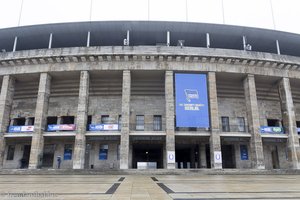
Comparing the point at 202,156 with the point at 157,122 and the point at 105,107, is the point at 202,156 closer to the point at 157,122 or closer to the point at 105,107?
the point at 157,122

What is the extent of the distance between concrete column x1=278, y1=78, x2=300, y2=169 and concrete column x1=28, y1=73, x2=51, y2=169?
24.8 metres

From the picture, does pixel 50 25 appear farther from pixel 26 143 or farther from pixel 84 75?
pixel 26 143

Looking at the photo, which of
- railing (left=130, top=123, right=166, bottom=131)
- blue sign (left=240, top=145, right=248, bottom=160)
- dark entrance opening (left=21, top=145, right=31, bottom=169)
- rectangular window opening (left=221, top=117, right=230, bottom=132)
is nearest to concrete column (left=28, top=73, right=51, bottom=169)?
dark entrance opening (left=21, top=145, right=31, bottom=169)

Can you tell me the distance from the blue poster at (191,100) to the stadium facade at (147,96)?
0.33 ft

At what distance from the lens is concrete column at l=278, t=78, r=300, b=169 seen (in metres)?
22.1

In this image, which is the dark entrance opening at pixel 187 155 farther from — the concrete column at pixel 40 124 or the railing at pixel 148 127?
the concrete column at pixel 40 124

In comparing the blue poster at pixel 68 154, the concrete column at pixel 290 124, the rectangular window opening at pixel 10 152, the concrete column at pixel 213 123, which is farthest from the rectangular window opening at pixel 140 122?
the concrete column at pixel 290 124

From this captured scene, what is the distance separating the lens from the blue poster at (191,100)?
70.0 feet

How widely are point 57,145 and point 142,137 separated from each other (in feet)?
34.4

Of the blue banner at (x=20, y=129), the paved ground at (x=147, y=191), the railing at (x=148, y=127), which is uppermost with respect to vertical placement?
the railing at (x=148, y=127)

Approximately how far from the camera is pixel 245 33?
25703mm

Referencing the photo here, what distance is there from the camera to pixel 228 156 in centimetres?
2609

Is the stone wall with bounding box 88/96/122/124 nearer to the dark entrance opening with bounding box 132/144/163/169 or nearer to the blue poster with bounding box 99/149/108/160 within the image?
the blue poster with bounding box 99/149/108/160

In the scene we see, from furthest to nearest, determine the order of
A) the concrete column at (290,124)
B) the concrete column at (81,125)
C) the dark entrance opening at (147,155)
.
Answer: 1. the dark entrance opening at (147,155)
2. the concrete column at (290,124)
3. the concrete column at (81,125)
